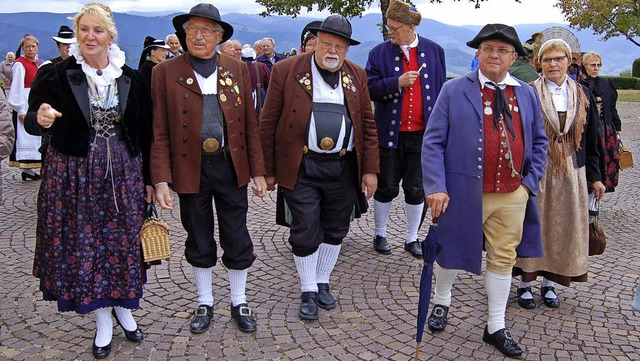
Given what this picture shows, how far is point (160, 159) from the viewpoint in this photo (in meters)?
3.46

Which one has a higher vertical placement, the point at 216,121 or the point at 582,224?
the point at 216,121

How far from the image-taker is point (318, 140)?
3896 millimetres

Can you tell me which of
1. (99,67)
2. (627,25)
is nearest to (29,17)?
(627,25)

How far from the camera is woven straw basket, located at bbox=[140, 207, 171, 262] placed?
3.32 metres

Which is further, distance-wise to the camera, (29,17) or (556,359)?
(29,17)

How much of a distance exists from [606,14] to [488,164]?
1320 inches

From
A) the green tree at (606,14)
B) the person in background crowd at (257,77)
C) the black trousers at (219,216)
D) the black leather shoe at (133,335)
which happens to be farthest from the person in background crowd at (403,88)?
the green tree at (606,14)

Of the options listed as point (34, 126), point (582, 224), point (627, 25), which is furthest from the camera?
point (627, 25)

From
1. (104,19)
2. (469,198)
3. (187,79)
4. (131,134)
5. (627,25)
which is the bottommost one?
(469,198)

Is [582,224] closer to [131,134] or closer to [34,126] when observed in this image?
[131,134]

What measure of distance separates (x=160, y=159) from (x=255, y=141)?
66 centimetres

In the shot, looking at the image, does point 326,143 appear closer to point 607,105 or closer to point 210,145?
point 210,145

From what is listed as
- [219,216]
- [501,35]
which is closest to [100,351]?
[219,216]

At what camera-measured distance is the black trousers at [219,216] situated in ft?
11.9
